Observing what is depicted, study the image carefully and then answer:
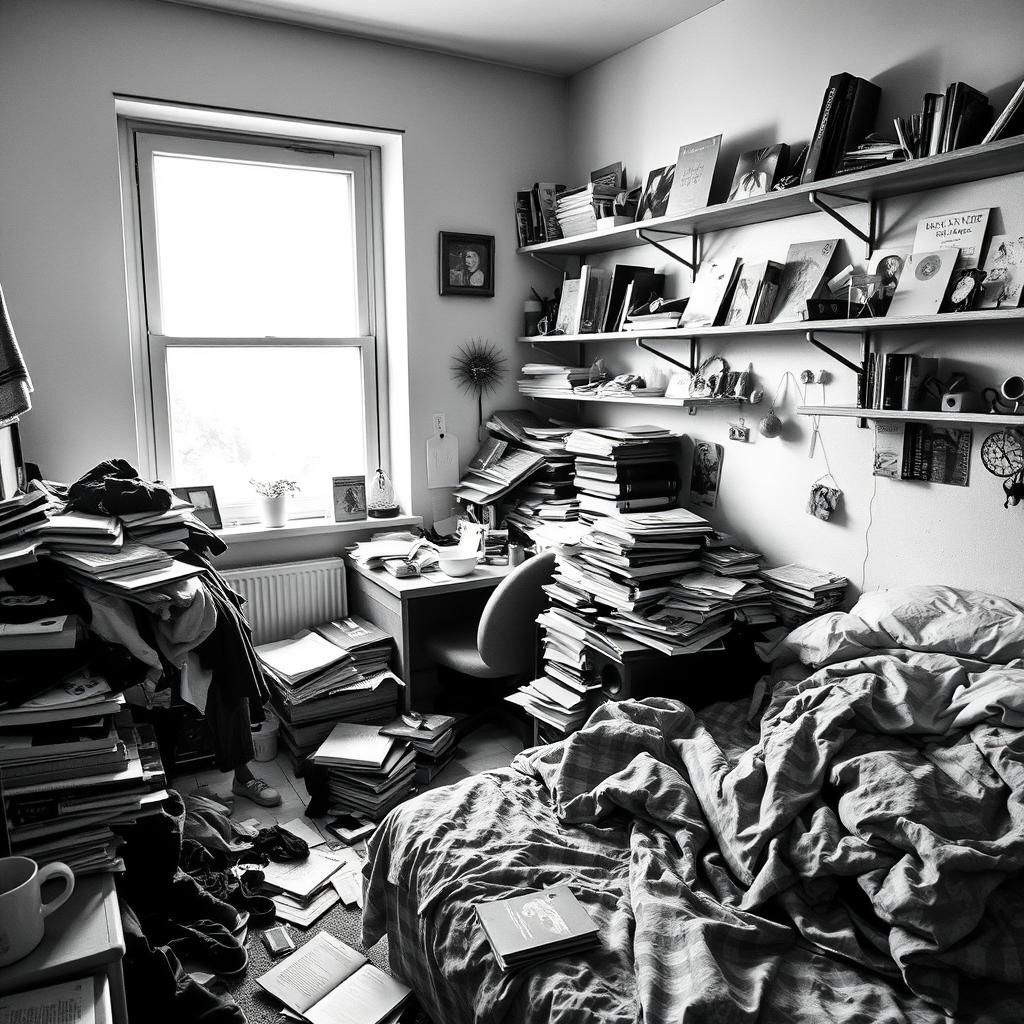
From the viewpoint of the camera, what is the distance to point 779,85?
274cm

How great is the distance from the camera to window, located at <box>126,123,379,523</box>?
3324 mm

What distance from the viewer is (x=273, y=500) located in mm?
3436

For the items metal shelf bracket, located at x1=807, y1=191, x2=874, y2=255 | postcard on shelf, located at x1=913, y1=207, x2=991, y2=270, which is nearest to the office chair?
metal shelf bracket, located at x1=807, y1=191, x2=874, y2=255

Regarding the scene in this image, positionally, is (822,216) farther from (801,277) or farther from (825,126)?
(825,126)

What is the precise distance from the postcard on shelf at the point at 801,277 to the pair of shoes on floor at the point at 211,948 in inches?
89.7

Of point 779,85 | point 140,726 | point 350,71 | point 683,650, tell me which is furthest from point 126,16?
point 683,650

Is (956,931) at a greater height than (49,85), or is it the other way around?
(49,85)

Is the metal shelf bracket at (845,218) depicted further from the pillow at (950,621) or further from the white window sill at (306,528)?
the white window sill at (306,528)

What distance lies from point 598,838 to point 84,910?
104 cm

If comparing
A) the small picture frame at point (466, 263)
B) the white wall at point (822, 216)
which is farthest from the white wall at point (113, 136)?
the white wall at point (822, 216)

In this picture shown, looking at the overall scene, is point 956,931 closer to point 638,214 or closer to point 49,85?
point 638,214

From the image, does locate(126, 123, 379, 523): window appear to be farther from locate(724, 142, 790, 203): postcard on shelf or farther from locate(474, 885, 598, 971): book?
locate(474, 885, 598, 971): book

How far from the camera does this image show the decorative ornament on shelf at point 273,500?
344 centimetres

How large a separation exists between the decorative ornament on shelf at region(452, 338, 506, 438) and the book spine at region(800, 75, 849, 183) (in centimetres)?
168
